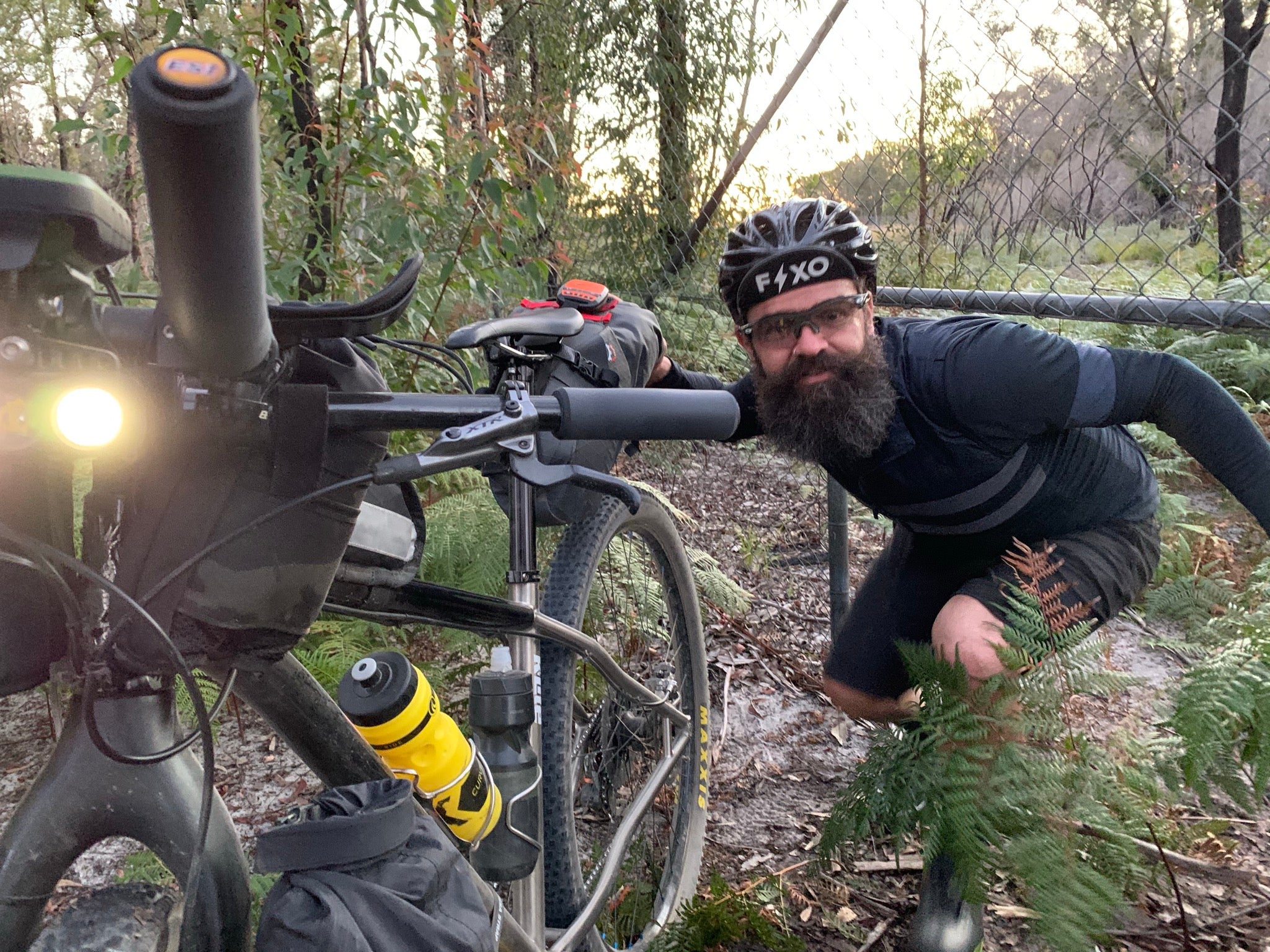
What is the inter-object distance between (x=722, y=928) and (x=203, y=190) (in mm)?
2221

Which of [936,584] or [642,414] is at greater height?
[642,414]

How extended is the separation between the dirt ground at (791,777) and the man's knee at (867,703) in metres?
Answer: 0.27

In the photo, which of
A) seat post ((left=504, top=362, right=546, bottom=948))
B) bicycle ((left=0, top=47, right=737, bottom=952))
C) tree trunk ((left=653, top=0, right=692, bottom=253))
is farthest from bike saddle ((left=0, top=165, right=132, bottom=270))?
tree trunk ((left=653, top=0, right=692, bottom=253))

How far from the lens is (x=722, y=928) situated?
2293mm

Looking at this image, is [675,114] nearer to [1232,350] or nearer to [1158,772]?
[1232,350]

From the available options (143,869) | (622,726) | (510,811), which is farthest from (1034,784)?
(143,869)

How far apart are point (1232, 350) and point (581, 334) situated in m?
4.81

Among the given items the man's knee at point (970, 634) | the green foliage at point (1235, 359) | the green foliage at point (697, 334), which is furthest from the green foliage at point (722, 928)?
the green foliage at point (1235, 359)

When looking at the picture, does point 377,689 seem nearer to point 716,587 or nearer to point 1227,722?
point 1227,722

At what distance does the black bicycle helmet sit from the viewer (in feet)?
8.61

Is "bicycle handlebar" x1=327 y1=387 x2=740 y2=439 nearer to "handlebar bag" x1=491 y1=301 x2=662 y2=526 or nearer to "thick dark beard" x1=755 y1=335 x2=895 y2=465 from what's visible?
"handlebar bag" x1=491 y1=301 x2=662 y2=526

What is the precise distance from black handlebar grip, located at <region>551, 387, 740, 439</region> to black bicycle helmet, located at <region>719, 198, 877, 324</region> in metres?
1.64

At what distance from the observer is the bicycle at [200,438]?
0.62 metres

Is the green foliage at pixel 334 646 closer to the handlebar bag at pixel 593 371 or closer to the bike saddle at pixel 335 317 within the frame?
the handlebar bag at pixel 593 371
